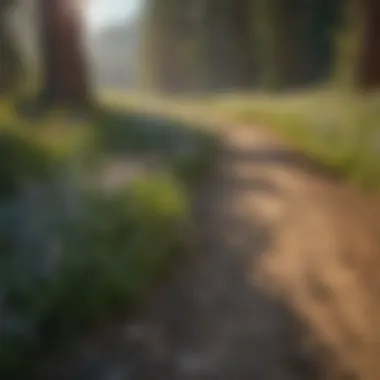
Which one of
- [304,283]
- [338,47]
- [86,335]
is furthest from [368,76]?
[86,335]

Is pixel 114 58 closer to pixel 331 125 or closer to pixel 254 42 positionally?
pixel 254 42

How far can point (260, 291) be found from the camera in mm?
1152

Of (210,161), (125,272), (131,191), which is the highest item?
(210,161)

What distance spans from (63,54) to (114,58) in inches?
3.3

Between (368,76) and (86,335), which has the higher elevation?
(368,76)

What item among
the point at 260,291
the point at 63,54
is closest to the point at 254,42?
the point at 63,54

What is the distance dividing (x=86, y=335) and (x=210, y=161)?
1.24ft

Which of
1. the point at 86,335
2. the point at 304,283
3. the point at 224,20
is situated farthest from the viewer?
the point at 224,20

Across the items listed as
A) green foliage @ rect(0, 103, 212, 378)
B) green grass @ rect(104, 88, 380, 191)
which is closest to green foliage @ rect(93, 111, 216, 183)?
green foliage @ rect(0, 103, 212, 378)

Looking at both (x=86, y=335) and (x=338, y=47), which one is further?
(x=338, y=47)

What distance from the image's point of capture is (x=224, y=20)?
4.19 ft

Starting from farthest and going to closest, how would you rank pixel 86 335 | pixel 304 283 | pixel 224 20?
pixel 224 20 < pixel 304 283 < pixel 86 335

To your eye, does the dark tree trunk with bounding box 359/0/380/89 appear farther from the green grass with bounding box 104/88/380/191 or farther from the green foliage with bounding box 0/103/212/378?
the green foliage with bounding box 0/103/212/378

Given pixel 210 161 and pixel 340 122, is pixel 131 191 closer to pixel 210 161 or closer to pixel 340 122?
pixel 210 161
